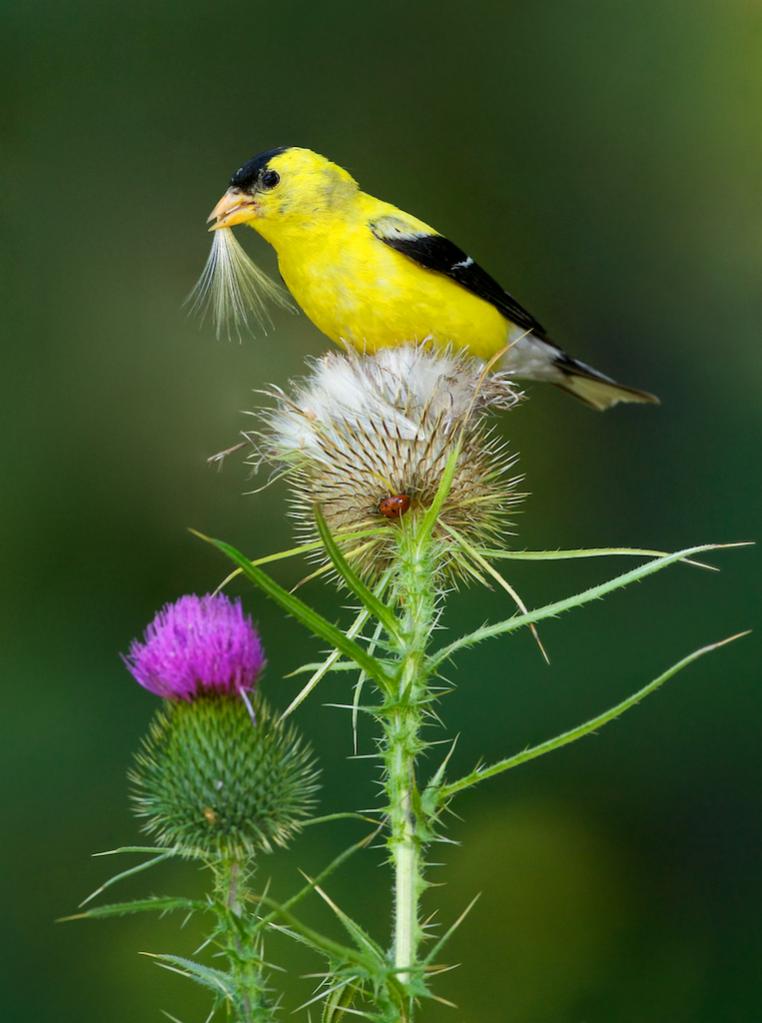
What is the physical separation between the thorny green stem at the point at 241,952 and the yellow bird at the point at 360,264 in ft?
2.74

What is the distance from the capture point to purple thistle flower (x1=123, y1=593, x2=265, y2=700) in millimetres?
1271

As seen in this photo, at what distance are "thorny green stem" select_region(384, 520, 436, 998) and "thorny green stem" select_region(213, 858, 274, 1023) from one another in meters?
0.11

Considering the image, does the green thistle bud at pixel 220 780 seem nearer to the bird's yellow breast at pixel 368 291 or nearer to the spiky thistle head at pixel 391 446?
the spiky thistle head at pixel 391 446

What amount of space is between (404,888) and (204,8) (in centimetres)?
333

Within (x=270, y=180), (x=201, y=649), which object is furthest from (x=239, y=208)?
(x=201, y=649)

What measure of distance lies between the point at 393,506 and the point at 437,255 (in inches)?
23.0

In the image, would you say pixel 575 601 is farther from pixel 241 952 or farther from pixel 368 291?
pixel 368 291

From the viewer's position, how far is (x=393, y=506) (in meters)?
1.30

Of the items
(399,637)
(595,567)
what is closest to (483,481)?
(399,637)

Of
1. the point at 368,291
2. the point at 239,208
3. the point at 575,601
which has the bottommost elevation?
the point at 575,601

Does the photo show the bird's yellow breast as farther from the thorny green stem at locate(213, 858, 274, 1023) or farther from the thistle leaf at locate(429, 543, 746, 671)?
the thorny green stem at locate(213, 858, 274, 1023)

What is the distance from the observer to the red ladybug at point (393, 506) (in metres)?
1.30

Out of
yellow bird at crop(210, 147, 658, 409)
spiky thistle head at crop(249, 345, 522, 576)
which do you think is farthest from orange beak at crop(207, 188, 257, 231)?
spiky thistle head at crop(249, 345, 522, 576)

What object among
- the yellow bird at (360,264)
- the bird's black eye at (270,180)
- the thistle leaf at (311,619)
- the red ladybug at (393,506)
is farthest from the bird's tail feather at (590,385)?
the thistle leaf at (311,619)
